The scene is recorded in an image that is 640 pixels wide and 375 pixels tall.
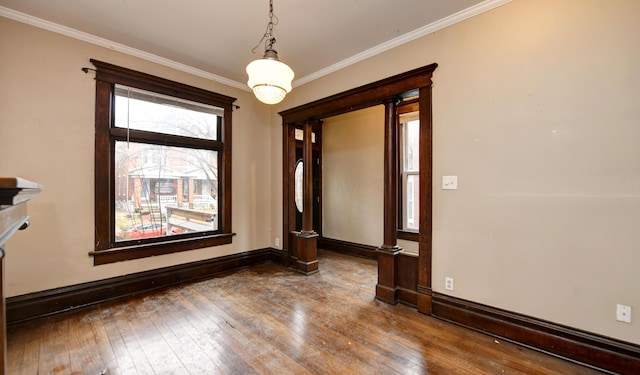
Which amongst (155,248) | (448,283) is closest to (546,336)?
(448,283)

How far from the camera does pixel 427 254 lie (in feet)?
8.71

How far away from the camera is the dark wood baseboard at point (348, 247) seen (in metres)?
4.72

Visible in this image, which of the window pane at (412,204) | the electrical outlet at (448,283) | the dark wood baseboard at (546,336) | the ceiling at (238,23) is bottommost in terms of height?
the dark wood baseboard at (546,336)

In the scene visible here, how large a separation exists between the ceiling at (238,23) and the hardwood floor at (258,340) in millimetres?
2874

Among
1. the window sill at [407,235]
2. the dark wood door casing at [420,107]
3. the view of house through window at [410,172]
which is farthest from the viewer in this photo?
the view of house through window at [410,172]

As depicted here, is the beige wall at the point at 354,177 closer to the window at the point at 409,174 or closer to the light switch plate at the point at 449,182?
the window at the point at 409,174

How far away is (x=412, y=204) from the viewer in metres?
4.34

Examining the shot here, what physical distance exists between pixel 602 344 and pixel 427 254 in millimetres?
1286

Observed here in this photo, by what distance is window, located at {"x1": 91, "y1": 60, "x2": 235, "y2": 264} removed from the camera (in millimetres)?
2930

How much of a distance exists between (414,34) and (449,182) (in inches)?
62.7

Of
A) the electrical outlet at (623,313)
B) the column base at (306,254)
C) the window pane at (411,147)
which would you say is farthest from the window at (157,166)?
the electrical outlet at (623,313)

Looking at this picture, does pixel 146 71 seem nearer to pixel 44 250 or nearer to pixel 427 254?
pixel 44 250

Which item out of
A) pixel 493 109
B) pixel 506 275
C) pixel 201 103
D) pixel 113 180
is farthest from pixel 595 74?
pixel 113 180

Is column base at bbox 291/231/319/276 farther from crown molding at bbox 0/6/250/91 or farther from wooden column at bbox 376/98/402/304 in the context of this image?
crown molding at bbox 0/6/250/91
